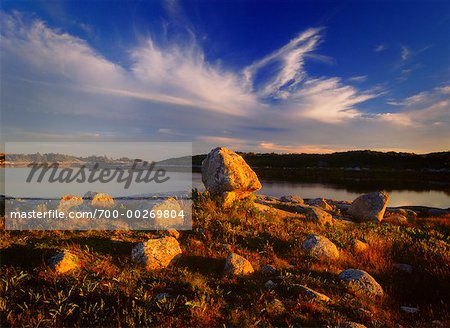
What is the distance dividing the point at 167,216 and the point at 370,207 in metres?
15.2

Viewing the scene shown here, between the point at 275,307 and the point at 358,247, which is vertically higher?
the point at 275,307

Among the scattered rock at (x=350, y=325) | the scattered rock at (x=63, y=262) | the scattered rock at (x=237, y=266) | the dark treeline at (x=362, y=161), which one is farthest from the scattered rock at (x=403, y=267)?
the dark treeline at (x=362, y=161)

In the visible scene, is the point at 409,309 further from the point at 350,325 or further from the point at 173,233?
the point at 173,233

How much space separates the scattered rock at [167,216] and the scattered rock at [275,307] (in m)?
5.24

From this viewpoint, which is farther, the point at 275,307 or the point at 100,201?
the point at 100,201

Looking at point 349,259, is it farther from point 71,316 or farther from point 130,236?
point 71,316

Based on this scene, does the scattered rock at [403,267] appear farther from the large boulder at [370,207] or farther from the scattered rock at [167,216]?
the large boulder at [370,207]

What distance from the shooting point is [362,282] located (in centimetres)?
706

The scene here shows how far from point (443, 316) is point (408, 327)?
120 centimetres

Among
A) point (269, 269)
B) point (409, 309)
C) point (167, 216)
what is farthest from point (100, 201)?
point (409, 309)

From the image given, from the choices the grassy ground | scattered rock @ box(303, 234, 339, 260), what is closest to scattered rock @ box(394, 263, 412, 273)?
the grassy ground

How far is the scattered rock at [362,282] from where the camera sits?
22.7 feet

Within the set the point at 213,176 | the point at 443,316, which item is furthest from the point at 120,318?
the point at 213,176

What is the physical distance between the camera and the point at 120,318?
521cm
